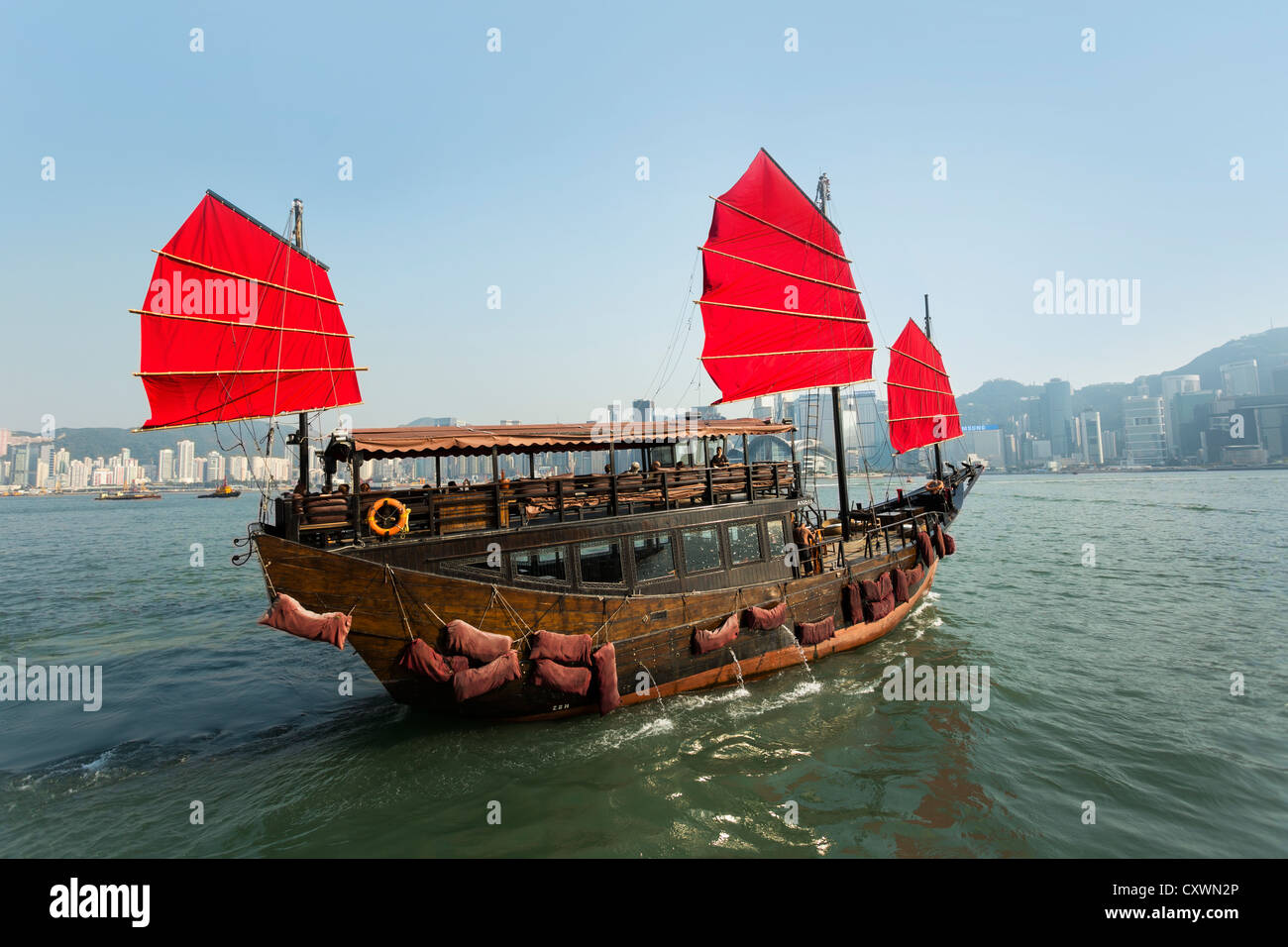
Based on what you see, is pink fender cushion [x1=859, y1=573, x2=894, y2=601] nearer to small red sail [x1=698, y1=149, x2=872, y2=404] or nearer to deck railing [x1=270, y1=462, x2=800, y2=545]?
deck railing [x1=270, y1=462, x2=800, y2=545]

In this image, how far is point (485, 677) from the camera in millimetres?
8188

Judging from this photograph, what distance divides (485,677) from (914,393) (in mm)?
20945

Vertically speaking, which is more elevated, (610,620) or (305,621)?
(305,621)

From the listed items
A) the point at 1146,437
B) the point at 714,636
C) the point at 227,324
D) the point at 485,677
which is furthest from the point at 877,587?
the point at 1146,437

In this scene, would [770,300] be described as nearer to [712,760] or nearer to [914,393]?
[914,393]

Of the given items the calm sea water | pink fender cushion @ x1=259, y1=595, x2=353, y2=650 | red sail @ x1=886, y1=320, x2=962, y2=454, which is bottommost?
the calm sea water

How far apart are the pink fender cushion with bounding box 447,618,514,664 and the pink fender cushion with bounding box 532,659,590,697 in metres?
0.63

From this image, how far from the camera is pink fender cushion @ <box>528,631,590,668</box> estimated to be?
8.61 meters

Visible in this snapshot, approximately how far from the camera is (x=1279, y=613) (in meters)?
15.7

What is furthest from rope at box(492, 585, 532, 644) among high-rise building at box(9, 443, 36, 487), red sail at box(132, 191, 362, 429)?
high-rise building at box(9, 443, 36, 487)

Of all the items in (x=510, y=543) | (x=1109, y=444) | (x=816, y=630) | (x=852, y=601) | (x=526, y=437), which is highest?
(x=526, y=437)

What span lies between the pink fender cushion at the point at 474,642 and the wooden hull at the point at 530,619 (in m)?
0.22

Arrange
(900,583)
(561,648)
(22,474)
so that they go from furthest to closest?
(22,474), (900,583), (561,648)
